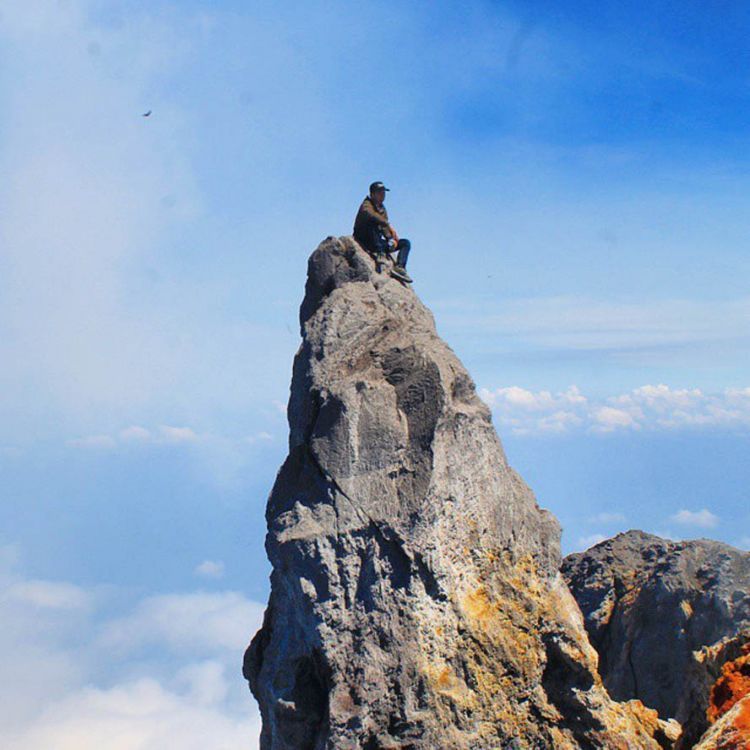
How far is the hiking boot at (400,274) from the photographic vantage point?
16.0 meters

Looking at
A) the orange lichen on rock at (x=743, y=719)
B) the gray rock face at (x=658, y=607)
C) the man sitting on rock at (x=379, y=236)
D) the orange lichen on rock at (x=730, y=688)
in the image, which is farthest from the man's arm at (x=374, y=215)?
the gray rock face at (x=658, y=607)

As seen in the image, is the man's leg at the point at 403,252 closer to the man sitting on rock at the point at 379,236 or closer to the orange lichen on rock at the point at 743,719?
the man sitting on rock at the point at 379,236

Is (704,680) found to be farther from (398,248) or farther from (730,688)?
(398,248)

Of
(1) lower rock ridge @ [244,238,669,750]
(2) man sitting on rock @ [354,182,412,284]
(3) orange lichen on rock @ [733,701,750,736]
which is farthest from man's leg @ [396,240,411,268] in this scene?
(3) orange lichen on rock @ [733,701,750,736]

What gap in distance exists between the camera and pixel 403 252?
1652 centimetres

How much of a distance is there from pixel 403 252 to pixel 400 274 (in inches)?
22.6

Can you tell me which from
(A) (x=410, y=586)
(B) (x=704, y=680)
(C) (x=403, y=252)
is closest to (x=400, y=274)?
(C) (x=403, y=252)

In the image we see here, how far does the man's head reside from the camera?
55.2 ft

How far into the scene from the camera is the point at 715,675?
14.4m

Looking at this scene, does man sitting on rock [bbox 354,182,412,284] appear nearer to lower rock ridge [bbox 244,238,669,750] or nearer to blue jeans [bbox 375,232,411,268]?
blue jeans [bbox 375,232,411,268]

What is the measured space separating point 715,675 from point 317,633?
5.97 meters

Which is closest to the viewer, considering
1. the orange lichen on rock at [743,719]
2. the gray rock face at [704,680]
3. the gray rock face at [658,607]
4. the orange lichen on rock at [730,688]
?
the orange lichen on rock at [743,719]

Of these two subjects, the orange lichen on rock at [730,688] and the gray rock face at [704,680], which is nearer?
the orange lichen on rock at [730,688]

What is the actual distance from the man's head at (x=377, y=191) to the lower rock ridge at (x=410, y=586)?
12.8 feet
